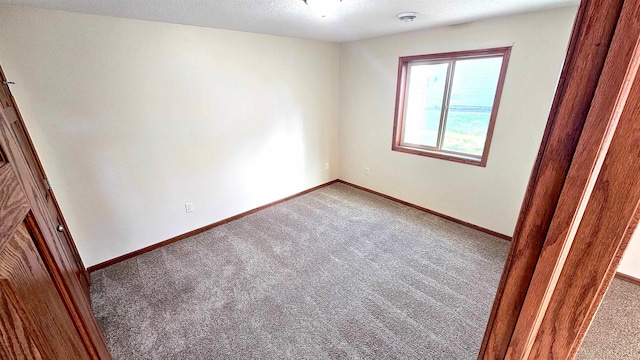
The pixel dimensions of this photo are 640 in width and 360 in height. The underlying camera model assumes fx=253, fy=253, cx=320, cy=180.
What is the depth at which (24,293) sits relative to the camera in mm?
467

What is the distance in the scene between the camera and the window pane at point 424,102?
304cm

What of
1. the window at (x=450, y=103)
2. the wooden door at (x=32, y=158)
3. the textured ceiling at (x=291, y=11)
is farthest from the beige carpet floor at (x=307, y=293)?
the textured ceiling at (x=291, y=11)

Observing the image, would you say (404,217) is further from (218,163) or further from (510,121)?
(218,163)

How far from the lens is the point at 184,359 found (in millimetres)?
1596

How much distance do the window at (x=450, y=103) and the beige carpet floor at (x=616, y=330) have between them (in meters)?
1.51

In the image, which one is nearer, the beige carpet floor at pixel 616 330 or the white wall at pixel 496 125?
the beige carpet floor at pixel 616 330

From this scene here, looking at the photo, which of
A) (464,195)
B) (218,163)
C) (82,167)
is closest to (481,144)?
(464,195)

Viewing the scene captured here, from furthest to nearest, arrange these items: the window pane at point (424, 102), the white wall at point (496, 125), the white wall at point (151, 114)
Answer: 1. the window pane at point (424, 102)
2. the white wall at point (496, 125)
3. the white wall at point (151, 114)

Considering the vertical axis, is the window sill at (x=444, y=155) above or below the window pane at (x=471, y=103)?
below

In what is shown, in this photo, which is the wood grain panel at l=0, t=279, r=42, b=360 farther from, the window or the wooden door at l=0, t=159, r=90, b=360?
the window

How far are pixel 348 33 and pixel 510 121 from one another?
200cm

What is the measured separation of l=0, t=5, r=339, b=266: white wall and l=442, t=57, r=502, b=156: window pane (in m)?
1.86

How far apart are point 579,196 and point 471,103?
2.81 m

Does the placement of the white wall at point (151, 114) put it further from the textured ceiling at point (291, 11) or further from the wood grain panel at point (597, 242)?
the wood grain panel at point (597, 242)
